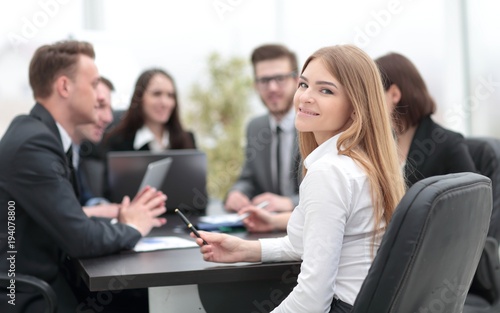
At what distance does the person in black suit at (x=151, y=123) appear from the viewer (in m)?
3.83

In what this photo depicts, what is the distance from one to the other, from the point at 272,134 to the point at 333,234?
7.67ft

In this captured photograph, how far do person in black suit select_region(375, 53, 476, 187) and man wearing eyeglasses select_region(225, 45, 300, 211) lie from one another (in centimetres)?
107

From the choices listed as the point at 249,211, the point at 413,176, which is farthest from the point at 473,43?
the point at 249,211

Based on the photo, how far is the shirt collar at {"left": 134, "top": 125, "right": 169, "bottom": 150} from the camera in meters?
3.85

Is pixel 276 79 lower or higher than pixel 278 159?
higher

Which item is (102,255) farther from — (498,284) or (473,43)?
(473,43)

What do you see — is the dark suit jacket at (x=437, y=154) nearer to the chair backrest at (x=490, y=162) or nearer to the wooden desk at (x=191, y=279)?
the chair backrest at (x=490, y=162)

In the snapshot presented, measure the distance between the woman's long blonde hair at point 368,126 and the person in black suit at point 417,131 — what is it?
0.78 meters

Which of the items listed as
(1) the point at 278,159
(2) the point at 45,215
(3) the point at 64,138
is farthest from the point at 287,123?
(2) the point at 45,215

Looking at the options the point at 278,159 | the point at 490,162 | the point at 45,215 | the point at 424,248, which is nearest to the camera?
the point at 424,248

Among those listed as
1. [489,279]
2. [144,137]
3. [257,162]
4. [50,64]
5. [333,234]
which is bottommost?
[489,279]

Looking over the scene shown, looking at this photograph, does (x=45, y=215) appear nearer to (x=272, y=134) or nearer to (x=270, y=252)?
(x=270, y=252)

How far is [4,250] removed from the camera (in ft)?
7.16

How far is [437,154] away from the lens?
2.51 metres
